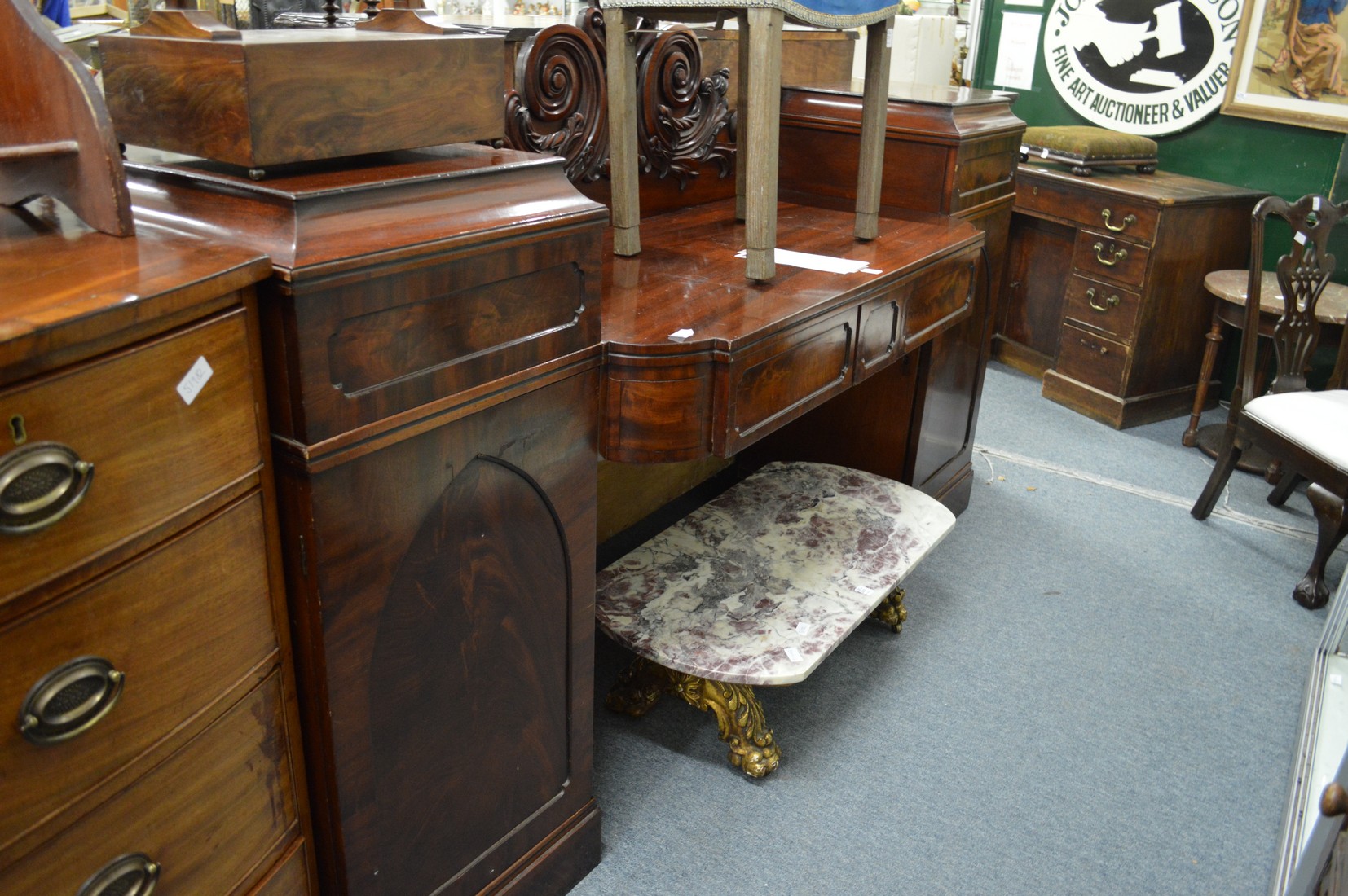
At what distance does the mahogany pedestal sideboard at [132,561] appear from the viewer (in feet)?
2.88

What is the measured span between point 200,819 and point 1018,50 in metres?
4.80

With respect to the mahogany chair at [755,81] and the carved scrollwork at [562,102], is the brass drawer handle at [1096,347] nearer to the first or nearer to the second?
the mahogany chair at [755,81]

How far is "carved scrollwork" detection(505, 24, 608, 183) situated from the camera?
199 centimetres

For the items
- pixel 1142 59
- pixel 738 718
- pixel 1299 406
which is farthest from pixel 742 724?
pixel 1142 59

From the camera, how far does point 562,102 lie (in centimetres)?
208

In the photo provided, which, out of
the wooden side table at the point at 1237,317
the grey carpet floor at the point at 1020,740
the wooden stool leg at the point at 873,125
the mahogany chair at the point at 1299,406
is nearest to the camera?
the grey carpet floor at the point at 1020,740

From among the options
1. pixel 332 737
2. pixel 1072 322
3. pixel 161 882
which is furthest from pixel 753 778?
pixel 1072 322

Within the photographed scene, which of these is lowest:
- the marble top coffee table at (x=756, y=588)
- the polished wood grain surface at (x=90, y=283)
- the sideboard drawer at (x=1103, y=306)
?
the marble top coffee table at (x=756, y=588)

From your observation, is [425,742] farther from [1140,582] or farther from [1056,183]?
[1056,183]

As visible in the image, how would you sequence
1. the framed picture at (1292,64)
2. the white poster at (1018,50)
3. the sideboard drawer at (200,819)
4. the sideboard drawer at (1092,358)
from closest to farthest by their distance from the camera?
the sideboard drawer at (200,819), the framed picture at (1292,64), the sideboard drawer at (1092,358), the white poster at (1018,50)

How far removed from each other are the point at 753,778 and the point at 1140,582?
1.48 m

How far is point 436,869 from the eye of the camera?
1.53 meters

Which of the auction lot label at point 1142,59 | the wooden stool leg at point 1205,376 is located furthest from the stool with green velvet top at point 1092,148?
the wooden stool leg at point 1205,376

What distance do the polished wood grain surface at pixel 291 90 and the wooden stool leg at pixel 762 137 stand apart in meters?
0.61
